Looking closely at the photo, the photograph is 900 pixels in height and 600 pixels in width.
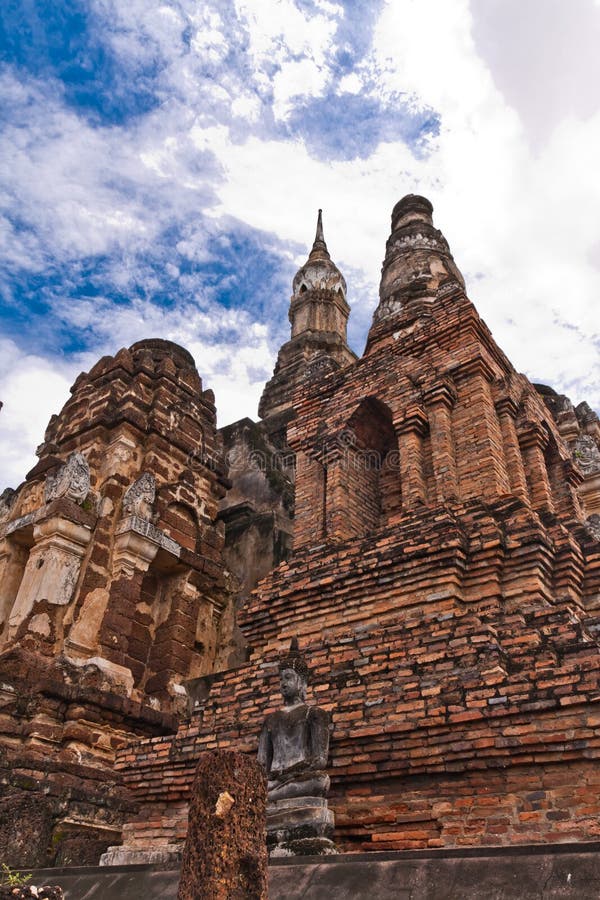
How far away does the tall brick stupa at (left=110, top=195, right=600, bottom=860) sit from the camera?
5.74m

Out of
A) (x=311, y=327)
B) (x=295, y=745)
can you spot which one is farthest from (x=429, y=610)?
(x=311, y=327)

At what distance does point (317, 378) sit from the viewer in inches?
504

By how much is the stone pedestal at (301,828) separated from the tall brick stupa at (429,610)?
0.63 metres

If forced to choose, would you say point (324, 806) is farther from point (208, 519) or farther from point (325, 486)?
point (208, 519)

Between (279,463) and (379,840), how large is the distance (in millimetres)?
11668

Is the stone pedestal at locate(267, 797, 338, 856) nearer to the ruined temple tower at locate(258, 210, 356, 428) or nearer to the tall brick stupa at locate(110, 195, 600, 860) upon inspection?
the tall brick stupa at locate(110, 195, 600, 860)

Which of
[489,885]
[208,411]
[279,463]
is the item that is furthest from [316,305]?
[489,885]

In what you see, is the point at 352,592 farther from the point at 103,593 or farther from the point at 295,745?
the point at 103,593

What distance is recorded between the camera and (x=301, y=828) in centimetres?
569

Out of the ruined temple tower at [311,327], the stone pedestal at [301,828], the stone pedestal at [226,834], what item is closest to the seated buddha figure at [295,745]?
the stone pedestal at [301,828]

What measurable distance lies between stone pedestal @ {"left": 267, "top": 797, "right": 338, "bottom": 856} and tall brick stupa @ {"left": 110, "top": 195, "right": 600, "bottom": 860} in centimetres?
63

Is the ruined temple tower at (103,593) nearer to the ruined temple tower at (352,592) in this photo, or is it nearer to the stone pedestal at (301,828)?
the ruined temple tower at (352,592)

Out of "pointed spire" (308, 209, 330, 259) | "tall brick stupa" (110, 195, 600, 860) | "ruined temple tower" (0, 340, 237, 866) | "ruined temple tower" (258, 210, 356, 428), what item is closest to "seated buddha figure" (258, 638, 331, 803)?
"tall brick stupa" (110, 195, 600, 860)

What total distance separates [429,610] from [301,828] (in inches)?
120
